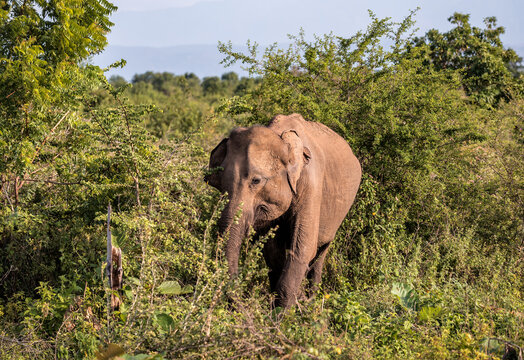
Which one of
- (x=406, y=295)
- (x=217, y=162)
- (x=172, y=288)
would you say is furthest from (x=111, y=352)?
(x=406, y=295)

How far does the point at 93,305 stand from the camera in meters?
5.58

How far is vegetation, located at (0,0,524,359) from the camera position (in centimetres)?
482

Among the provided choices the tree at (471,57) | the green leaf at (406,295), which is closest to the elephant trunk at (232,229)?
the green leaf at (406,295)

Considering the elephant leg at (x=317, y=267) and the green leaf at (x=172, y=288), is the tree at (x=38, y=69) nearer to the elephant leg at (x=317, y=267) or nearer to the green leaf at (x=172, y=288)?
the green leaf at (x=172, y=288)

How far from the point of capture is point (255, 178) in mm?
5727

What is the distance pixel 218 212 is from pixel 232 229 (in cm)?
38

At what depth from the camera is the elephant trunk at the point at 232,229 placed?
5.52 m

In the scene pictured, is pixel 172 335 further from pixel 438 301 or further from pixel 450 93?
pixel 450 93

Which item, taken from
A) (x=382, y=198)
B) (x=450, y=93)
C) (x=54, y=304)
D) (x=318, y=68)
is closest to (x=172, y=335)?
(x=54, y=304)

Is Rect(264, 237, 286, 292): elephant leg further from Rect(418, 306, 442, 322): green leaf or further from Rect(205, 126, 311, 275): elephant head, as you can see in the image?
Rect(418, 306, 442, 322): green leaf

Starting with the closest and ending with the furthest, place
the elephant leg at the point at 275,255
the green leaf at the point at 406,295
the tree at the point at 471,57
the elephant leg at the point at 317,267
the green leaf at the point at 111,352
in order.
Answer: the green leaf at the point at 111,352 < the green leaf at the point at 406,295 < the elephant leg at the point at 275,255 < the elephant leg at the point at 317,267 < the tree at the point at 471,57

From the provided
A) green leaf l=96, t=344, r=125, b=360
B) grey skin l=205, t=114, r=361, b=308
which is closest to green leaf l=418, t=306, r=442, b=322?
grey skin l=205, t=114, r=361, b=308

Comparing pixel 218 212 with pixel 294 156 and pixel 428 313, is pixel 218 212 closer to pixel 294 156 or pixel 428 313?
pixel 294 156

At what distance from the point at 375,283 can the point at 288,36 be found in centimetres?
499
